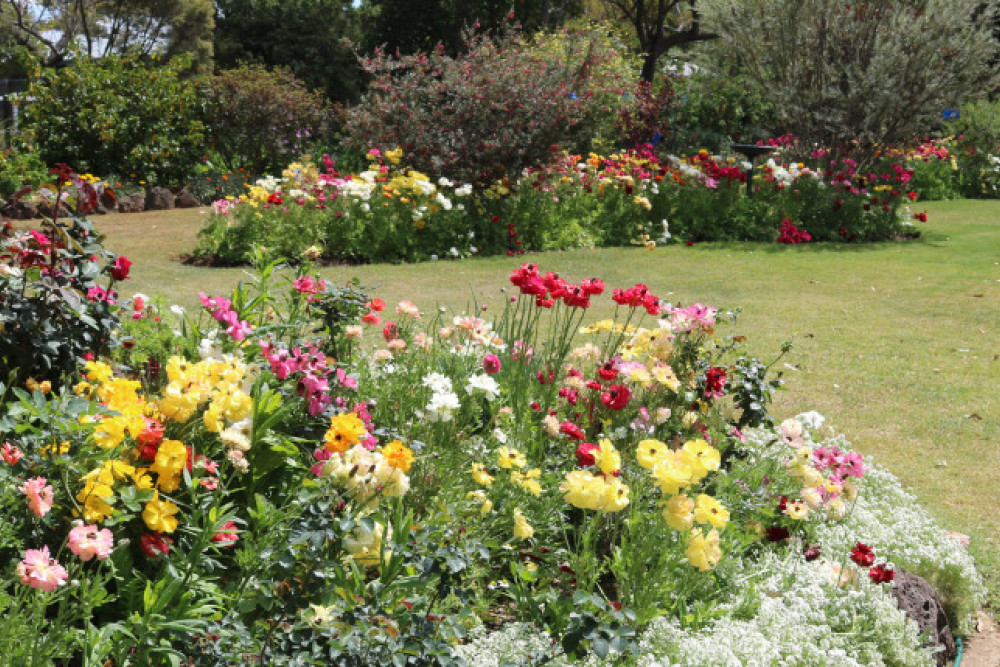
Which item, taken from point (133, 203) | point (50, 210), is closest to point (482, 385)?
point (50, 210)

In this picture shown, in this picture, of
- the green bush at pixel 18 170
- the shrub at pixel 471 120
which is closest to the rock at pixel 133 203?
the green bush at pixel 18 170

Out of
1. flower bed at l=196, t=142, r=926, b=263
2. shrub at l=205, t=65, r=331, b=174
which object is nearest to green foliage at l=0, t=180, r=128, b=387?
flower bed at l=196, t=142, r=926, b=263

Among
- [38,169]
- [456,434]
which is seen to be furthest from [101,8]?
[456,434]

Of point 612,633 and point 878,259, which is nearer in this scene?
point 612,633

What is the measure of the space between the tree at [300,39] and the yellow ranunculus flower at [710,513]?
2674 centimetres

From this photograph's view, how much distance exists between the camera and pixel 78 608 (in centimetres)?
199

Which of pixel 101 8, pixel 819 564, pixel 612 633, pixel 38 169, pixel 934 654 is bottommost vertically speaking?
pixel 934 654

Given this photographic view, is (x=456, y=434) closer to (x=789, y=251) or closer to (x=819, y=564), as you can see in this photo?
(x=819, y=564)

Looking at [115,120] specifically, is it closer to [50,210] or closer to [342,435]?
[50,210]

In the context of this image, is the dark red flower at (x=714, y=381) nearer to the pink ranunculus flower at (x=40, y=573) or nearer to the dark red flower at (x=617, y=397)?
the dark red flower at (x=617, y=397)

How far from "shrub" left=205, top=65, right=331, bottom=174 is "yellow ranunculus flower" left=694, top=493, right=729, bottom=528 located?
13985mm

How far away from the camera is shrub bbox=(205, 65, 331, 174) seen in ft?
50.2

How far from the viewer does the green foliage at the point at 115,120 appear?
43.4 feet

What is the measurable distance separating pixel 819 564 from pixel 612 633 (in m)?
1.16
